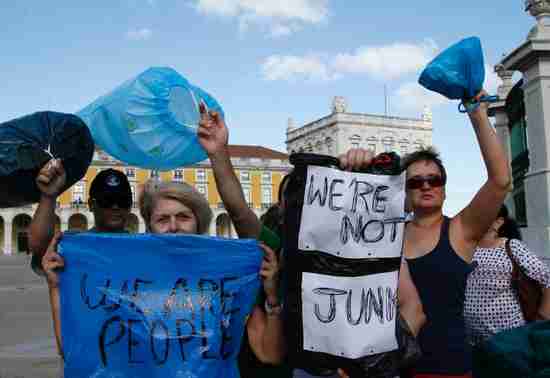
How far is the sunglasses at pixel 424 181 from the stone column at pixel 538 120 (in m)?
6.44

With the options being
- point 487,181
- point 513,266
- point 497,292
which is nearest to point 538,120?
point 513,266

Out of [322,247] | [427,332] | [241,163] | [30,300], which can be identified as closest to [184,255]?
[322,247]

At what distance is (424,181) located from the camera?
253 cm

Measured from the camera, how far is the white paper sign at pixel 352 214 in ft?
6.30

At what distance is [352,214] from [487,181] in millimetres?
746

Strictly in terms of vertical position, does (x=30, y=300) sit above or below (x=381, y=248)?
below

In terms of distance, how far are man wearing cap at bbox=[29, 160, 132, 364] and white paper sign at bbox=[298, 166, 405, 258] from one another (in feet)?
3.48

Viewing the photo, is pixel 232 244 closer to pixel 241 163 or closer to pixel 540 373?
pixel 540 373

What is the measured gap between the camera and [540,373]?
158 cm

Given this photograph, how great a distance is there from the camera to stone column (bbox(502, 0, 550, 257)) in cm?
837

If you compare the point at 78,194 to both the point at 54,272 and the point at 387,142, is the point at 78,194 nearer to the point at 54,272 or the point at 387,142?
the point at 387,142

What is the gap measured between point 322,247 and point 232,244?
1.66ft

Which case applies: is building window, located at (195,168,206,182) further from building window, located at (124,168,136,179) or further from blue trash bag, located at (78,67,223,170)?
blue trash bag, located at (78,67,223,170)

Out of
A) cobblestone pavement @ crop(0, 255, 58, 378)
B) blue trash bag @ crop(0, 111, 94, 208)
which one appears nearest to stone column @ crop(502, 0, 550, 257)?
cobblestone pavement @ crop(0, 255, 58, 378)
